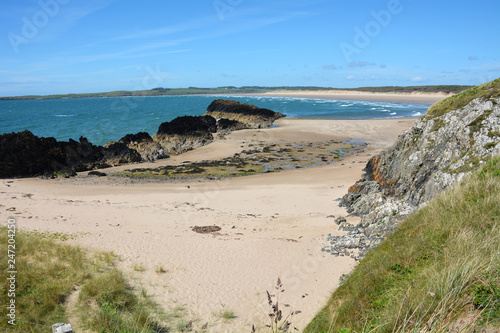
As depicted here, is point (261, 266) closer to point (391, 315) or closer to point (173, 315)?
point (173, 315)

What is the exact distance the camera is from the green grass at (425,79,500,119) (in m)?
11.7

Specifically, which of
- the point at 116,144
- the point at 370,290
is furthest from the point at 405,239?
the point at 116,144

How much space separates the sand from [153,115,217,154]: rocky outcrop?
13641 mm

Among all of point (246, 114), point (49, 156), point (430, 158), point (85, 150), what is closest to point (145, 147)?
point (85, 150)

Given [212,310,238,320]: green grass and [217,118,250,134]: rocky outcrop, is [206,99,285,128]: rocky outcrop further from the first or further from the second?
[212,310,238,320]: green grass

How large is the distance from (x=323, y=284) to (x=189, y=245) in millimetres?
4988

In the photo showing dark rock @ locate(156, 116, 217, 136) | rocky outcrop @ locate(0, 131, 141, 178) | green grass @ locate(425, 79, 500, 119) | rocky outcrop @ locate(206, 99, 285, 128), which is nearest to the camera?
green grass @ locate(425, 79, 500, 119)

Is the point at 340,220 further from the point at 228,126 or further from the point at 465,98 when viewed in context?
the point at 228,126

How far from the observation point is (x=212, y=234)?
42.2ft

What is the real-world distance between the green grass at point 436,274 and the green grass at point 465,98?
5534mm

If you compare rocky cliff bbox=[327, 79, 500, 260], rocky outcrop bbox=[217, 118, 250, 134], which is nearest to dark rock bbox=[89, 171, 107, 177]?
rocky cliff bbox=[327, 79, 500, 260]

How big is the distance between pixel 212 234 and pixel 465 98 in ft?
36.5

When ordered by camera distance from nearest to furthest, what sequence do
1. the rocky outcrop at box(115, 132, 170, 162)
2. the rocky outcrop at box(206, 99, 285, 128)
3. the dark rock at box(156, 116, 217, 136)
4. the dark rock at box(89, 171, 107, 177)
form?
the dark rock at box(89, 171, 107, 177), the rocky outcrop at box(115, 132, 170, 162), the dark rock at box(156, 116, 217, 136), the rocky outcrop at box(206, 99, 285, 128)

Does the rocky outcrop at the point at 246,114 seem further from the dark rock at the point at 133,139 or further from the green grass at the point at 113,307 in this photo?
the green grass at the point at 113,307
